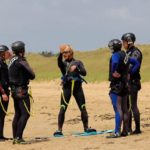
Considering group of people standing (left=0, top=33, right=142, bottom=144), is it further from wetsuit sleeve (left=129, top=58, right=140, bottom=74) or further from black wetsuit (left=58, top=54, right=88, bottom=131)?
black wetsuit (left=58, top=54, right=88, bottom=131)

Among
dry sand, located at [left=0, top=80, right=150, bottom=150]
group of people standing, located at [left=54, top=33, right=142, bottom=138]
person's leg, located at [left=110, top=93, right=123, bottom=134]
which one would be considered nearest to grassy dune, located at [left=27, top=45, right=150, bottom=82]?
dry sand, located at [left=0, top=80, right=150, bottom=150]

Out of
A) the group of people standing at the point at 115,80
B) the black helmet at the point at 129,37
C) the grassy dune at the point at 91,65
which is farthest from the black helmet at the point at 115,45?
the grassy dune at the point at 91,65

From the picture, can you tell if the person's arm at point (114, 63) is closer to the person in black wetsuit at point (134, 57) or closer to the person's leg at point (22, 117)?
the person in black wetsuit at point (134, 57)

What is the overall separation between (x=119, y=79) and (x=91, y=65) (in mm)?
33457

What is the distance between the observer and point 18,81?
39.0ft

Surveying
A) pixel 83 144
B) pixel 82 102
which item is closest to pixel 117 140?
pixel 83 144

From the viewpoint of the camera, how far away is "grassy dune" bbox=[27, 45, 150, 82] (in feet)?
121

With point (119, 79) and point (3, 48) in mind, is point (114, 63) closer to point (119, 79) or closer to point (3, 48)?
point (119, 79)

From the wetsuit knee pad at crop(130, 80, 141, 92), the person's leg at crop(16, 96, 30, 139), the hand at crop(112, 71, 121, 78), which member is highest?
the hand at crop(112, 71, 121, 78)

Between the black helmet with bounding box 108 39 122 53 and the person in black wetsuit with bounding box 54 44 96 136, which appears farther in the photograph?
the person in black wetsuit with bounding box 54 44 96 136

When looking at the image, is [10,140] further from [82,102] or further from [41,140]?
[82,102]

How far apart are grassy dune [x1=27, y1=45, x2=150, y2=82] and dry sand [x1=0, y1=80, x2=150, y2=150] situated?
7.92 metres

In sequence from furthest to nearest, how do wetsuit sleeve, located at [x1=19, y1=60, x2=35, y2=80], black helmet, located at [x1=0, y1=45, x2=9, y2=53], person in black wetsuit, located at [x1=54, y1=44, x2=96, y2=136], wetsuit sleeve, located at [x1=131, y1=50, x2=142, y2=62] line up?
1. person in black wetsuit, located at [x1=54, y1=44, x2=96, y2=136]
2. black helmet, located at [x1=0, y1=45, x2=9, y2=53]
3. wetsuit sleeve, located at [x1=131, y1=50, x2=142, y2=62]
4. wetsuit sleeve, located at [x1=19, y1=60, x2=35, y2=80]

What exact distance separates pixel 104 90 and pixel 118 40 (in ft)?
55.4
